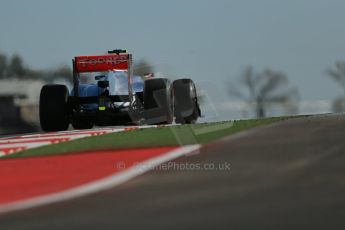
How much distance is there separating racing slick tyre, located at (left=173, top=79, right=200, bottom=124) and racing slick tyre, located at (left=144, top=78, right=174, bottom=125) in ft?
2.00

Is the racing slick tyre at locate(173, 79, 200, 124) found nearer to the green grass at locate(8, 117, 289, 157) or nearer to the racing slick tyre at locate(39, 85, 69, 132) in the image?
the racing slick tyre at locate(39, 85, 69, 132)

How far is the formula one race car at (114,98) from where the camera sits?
16.1 metres

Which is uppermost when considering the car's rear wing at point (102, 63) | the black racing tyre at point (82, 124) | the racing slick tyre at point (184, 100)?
the car's rear wing at point (102, 63)

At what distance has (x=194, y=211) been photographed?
5.50 m

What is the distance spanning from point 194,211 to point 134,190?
3.61 ft

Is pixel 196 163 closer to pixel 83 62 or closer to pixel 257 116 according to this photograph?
pixel 257 116

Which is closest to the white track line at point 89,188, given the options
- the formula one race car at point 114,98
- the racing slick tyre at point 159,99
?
the racing slick tyre at point 159,99

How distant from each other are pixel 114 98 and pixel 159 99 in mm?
1309

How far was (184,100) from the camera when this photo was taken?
17.0m

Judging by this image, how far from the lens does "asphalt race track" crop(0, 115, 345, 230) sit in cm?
521

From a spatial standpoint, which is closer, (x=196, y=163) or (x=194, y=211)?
(x=194, y=211)

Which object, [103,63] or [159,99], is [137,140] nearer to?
[159,99]

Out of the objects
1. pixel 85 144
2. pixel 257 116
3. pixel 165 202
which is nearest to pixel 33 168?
pixel 85 144

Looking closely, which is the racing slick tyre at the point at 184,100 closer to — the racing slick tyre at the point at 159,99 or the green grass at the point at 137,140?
the racing slick tyre at the point at 159,99
